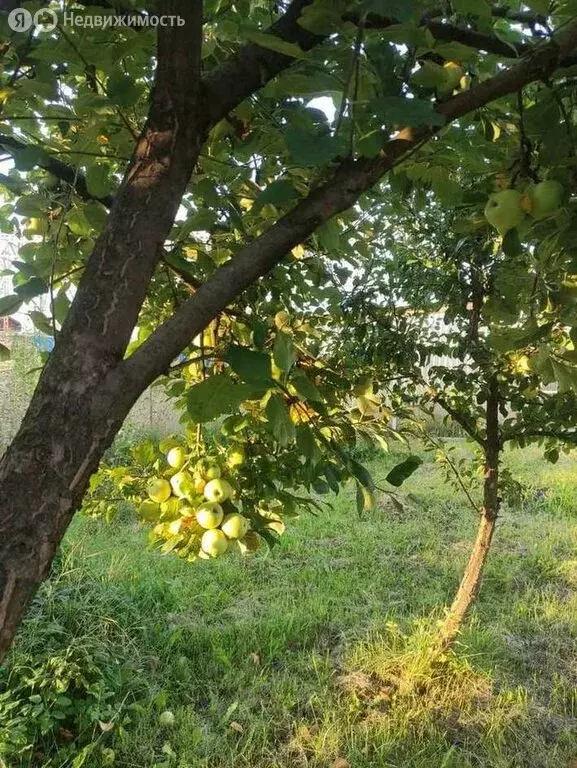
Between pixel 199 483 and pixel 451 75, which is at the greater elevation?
pixel 451 75

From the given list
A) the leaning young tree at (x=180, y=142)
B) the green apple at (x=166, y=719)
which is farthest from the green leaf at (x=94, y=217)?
the green apple at (x=166, y=719)

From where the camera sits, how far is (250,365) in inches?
26.6

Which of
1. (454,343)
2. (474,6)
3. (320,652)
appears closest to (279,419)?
(474,6)

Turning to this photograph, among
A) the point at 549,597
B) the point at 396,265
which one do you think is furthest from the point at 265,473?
the point at 549,597

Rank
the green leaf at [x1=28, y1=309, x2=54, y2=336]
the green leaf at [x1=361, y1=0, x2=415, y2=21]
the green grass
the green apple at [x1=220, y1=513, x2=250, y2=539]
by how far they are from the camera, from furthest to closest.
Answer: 1. the green grass
2. the green apple at [x1=220, y1=513, x2=250, y2=539]
3. the green leaf at [x1=28, y1=309, x2=54, y2=336]
4. the green leaf at [x1=361, y1=0, x2=415, y2=21]

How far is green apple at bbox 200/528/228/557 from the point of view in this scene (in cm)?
104

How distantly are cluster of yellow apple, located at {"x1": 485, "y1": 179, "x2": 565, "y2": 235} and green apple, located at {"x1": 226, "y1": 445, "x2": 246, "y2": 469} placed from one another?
2.00ft

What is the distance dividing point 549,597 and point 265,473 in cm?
237

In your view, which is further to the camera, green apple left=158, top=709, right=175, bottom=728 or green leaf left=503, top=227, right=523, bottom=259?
green apple left=158, top=709, right=175, bottom=728

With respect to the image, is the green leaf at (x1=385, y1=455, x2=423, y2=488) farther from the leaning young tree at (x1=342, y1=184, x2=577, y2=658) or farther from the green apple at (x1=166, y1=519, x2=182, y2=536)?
the leaning young tree at (x1=342, y1=184, x2=577, y2=658)

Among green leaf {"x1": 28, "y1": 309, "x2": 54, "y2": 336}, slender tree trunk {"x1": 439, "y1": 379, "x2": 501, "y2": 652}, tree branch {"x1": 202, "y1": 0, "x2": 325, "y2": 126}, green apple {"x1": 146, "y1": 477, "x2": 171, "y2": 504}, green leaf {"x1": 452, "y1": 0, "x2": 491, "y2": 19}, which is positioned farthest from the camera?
slender tree trunk {"x1": 439, "y1": 379, "x2": 501, "y2": 652}

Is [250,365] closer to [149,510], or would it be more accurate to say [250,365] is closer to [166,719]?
[149,510]

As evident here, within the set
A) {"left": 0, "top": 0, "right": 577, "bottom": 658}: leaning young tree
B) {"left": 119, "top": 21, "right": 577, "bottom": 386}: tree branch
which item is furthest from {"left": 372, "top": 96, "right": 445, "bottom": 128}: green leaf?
{"left": 119, "top": 21, "right": 577, "bottom": 386}: tree branch

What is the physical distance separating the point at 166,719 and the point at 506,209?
6.16ft
